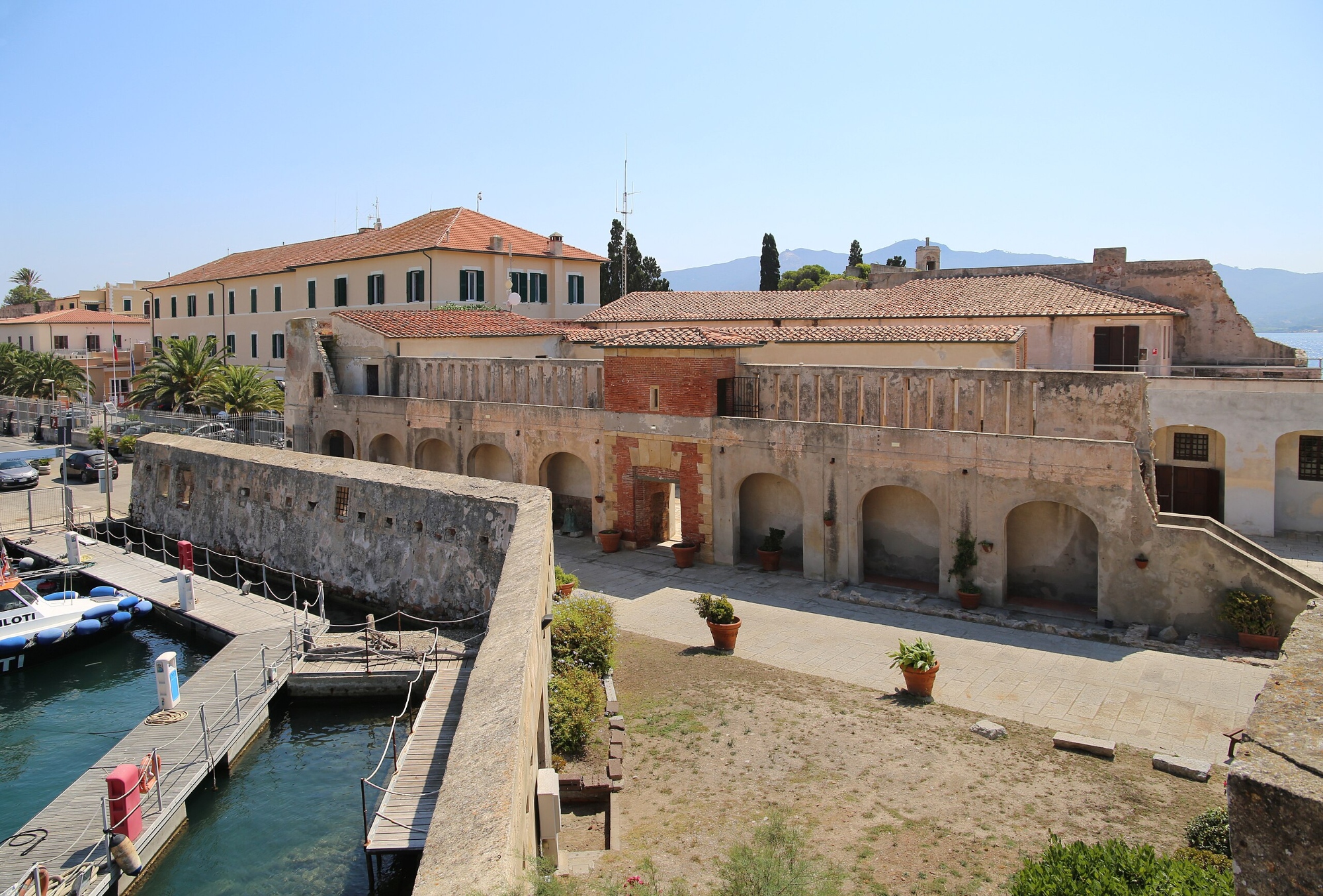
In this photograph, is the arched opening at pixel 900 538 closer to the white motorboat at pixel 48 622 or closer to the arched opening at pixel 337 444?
the white motorboat at pixel 48 622

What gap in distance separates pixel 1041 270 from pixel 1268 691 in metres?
35.2

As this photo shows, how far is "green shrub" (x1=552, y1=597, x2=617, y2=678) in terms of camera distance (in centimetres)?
1554

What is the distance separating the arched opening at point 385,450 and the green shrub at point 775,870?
1097 inches

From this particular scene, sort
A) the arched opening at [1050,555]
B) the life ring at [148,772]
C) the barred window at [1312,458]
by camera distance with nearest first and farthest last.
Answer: the life ring at [148,772], the arched opening at [1050,555], the barred window at [1312,458]

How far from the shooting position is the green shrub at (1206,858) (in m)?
8.32

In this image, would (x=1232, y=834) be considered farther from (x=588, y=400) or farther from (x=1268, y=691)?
(x=588, y=400)

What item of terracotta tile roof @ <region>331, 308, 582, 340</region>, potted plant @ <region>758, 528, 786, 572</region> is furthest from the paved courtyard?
terracotta tile roof @ <region>331, 308, 582, 340</region>

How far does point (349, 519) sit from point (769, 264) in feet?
160

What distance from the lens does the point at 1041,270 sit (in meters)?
37.8

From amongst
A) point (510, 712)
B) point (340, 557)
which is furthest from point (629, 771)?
point (340, 557)

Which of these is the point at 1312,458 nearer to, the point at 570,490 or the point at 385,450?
Result: the point at 570,490

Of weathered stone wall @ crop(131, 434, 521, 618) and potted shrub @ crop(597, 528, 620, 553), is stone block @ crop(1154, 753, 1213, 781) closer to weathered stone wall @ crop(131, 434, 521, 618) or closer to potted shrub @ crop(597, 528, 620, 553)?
weathered stone wall @ crop(131, 434, 521, 618)

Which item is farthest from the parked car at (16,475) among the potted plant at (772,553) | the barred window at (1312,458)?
the barred window at (1312,458)

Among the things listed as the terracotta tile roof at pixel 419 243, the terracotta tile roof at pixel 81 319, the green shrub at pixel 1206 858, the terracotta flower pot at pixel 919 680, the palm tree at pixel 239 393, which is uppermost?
the terracotta tile roof at pixel 419 243
